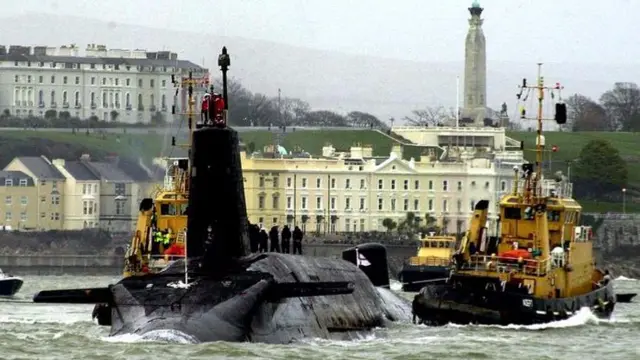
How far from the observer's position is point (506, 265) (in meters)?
49.4

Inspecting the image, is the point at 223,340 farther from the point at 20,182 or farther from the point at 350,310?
the point at 20,182

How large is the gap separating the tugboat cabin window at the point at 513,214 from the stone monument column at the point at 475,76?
114m

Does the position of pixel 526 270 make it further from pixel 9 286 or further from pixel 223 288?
pixel 9 286

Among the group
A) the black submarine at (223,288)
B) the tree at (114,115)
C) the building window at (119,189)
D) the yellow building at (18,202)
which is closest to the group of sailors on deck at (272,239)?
the black submarine at (223,288)

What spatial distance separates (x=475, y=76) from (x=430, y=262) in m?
82.1

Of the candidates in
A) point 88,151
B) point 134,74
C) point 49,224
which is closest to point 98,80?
point 134,74

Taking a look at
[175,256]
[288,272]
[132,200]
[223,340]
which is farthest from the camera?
[132,200]

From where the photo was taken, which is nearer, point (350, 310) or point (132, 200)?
point (350, 310)

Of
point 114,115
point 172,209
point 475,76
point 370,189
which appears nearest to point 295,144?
point 114,115

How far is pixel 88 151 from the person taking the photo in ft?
450

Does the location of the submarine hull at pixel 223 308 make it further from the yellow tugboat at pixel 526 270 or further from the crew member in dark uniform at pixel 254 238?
the yellow tugboat at pixel 526 270

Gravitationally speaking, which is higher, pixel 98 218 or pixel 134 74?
pixel 134 74

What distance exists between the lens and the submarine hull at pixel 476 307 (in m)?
47.6

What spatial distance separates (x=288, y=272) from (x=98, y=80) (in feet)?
415
